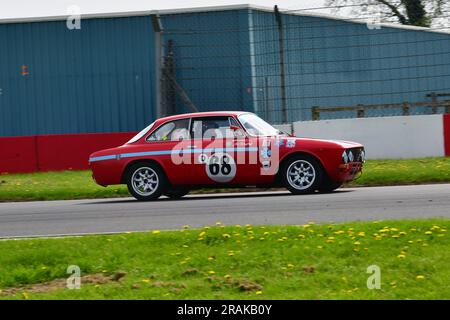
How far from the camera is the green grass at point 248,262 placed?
7090 millimetres

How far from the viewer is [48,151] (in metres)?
20.8

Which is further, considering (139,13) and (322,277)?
(139,13)

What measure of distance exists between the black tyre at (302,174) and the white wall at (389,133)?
542 cm

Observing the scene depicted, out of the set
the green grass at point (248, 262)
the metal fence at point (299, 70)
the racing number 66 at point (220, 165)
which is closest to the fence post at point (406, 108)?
the metal fence at point (299, 70)

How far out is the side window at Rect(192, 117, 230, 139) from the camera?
14.2 meters

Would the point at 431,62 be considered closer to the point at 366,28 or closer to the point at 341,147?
the point at 366,28

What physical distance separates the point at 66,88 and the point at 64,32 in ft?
4.96

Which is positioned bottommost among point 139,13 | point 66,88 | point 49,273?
point 49,273

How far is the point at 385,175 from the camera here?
16141 millimetres

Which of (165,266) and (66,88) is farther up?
(66,88)

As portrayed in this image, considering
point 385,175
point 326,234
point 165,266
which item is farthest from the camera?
point 385,175

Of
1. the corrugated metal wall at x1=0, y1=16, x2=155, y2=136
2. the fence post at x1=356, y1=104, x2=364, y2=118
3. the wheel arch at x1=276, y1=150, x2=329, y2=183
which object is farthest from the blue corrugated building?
the wheel arch at x1=276, y1=150, x2=329, y2=183

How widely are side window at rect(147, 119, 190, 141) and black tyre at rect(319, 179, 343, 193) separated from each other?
215cm

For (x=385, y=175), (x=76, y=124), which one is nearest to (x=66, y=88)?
(x=76, y=124)
